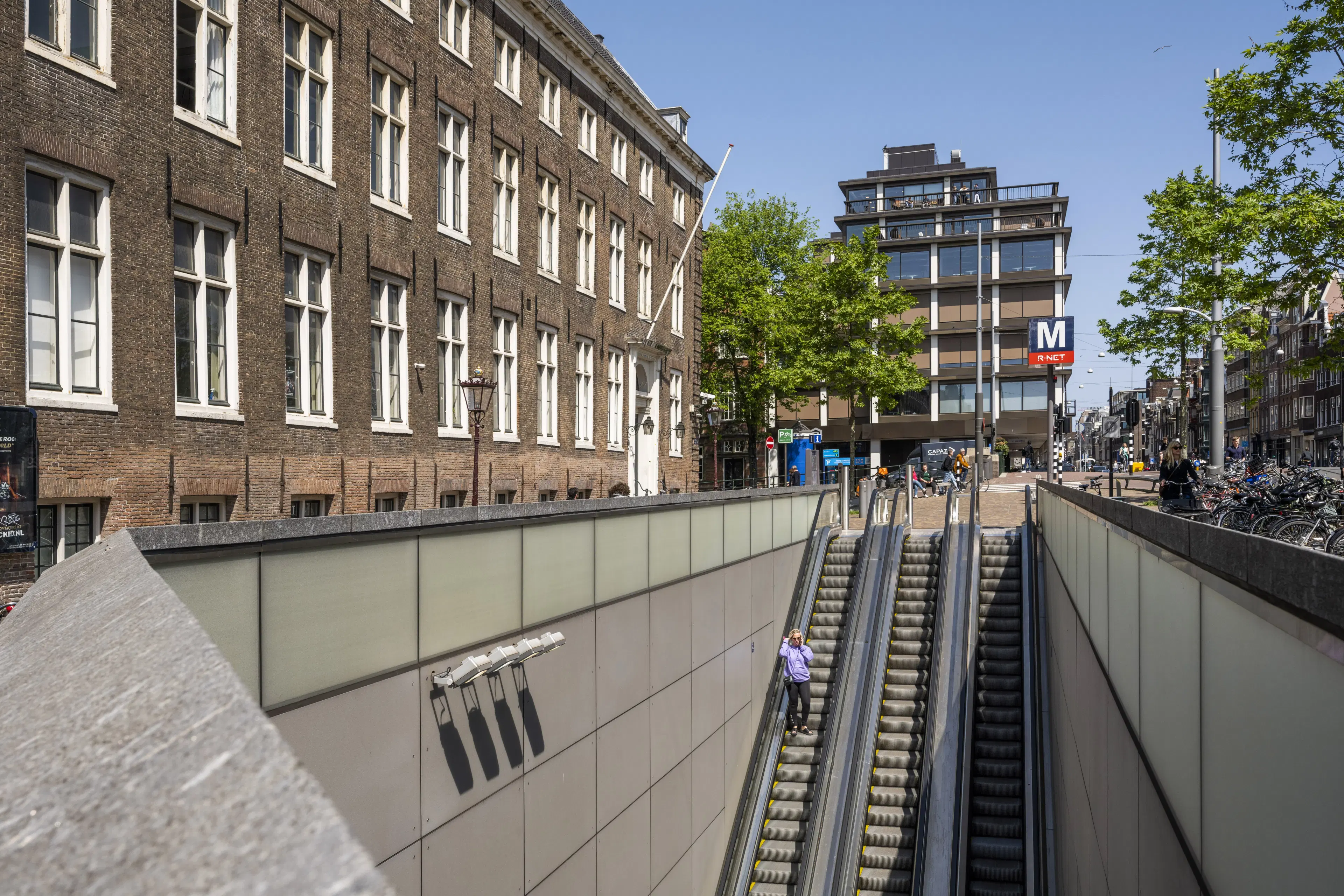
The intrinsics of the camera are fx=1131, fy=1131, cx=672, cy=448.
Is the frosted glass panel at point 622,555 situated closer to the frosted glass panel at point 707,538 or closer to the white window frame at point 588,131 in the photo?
the frosted glass panel at point 707,538

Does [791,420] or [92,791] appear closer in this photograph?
[92,791]

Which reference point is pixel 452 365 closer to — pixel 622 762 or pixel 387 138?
pixel 387 138

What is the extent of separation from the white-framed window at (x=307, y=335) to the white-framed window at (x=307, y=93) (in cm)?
169

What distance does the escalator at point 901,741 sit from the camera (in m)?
17.5

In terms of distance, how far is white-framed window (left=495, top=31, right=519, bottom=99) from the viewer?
86.4ft

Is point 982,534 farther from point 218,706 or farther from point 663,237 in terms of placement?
Result: point 218,706

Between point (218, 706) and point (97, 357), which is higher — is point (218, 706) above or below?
below

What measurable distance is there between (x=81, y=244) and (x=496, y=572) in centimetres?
812

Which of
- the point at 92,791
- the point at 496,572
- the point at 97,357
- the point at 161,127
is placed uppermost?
the point at 161,127

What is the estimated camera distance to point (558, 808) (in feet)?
35.9

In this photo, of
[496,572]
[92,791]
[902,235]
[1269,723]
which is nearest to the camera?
[92,791]

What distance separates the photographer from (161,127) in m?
15.4

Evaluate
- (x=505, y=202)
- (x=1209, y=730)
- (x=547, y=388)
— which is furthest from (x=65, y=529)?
(x=547, y=388)

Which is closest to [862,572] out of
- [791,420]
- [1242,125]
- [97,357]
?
[1242,125]
